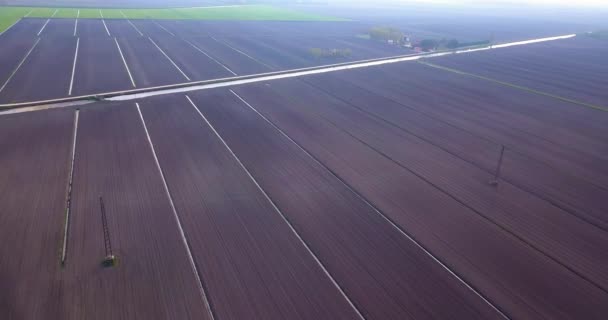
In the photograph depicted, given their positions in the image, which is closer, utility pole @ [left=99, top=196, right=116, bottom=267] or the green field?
utility pole @ [left=99, top=196, right=116, bottom=267]

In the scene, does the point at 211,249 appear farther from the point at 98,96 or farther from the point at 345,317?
the point at 98,96

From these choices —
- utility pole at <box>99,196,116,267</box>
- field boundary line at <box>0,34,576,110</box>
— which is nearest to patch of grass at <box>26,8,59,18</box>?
field boundary line at <box>0,34,576,110</box>

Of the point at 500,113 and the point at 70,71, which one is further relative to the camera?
the point at 70,71

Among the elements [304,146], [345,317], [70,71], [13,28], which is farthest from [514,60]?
[13,28]

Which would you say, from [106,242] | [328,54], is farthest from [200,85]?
[106,242]

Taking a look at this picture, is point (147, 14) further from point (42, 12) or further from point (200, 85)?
point (200, 85)

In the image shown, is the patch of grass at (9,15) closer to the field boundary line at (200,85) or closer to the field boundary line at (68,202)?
the field boundary line at (200,85)

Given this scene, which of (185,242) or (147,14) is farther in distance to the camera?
(147,14)

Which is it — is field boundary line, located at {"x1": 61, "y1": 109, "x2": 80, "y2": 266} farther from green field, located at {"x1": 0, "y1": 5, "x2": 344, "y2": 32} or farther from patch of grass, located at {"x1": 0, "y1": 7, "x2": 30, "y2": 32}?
green field, located at {"x1": 0, "y1": 5, "x2": 344, "y2": 32}

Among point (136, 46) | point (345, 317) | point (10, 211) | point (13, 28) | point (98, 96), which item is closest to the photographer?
point (345, 317)

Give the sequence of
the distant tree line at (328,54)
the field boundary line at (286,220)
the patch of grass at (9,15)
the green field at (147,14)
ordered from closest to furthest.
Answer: the field boundary line at (286,220)
the distant tree line at (328,54)
the patch of grass at (9,15)
the green field at (147,14)

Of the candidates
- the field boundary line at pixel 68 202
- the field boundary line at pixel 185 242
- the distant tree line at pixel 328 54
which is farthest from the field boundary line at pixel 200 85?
the field boundary line at pixel 185 242
